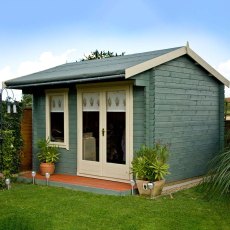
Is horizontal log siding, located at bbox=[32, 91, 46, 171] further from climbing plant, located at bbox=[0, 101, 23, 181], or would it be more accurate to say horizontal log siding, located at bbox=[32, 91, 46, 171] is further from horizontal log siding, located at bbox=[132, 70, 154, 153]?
horizontal log siding, located at bbox=[132, 70, 154, 153]

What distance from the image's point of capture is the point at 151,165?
7305mm

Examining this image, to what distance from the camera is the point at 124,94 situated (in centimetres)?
828

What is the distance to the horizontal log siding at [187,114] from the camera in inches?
328

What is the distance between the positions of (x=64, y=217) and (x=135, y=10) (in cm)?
695

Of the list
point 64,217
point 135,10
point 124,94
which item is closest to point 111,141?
point 124,94

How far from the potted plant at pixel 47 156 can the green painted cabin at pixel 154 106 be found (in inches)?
10.3

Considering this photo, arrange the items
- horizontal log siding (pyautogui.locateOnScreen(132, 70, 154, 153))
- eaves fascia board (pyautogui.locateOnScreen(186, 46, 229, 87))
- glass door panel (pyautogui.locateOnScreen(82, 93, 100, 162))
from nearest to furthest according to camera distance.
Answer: horizontal log siding (pyautogui.locateOnScreen(132, 70, 154, 153)), glass door panel (pyautogui.locateOnScreen(82, 93, 100, 162)), eaves fascia board (pyautogui.locateOnScreen(186, 46, 229, 87))

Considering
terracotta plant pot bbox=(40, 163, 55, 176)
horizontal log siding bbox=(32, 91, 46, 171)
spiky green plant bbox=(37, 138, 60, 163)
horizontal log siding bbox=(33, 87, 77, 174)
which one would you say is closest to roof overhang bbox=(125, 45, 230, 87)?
horizontal log siding bbox=(33, 87, 77, 174)

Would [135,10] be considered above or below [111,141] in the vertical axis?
above

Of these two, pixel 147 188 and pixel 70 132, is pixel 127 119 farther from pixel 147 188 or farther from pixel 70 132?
pixel 70 132

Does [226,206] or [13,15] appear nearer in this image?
[226,206]

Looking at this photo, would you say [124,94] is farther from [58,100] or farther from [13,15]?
[13,15]

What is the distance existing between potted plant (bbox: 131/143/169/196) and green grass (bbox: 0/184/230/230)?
280 millimetres

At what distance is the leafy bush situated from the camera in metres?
7.27
